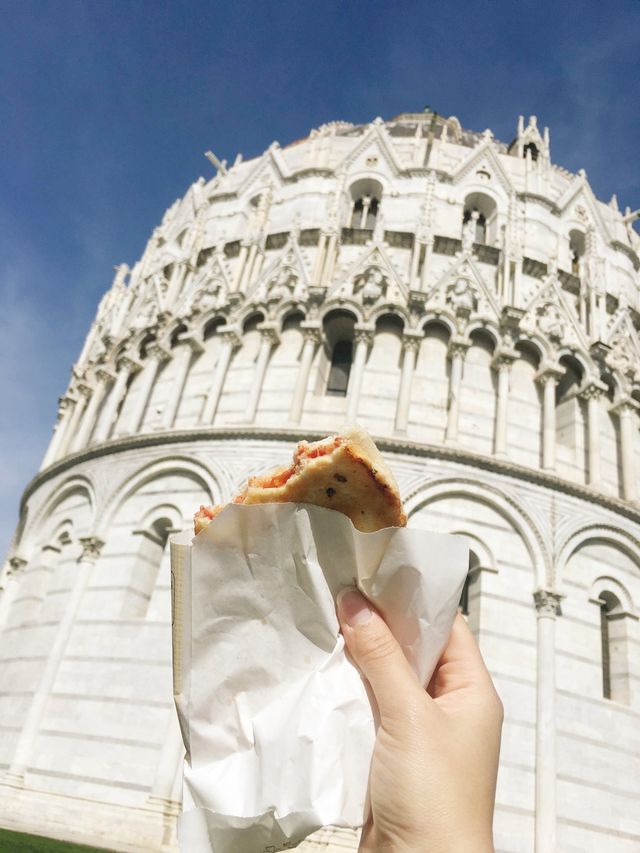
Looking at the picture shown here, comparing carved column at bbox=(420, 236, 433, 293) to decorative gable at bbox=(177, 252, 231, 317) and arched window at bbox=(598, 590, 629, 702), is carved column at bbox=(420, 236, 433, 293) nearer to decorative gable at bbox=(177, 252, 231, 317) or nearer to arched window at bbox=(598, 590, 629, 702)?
decorative gable at bbox=(177, 252, 231, 317)

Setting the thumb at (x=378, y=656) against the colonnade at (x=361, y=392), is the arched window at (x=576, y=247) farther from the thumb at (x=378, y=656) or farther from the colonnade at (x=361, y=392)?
the thumb at (x=378, y=656)

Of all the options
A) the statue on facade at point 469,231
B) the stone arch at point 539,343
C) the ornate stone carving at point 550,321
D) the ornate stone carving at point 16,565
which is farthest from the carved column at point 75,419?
the ornate stone carving at point 550,321

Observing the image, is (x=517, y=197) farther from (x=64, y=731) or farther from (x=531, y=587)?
(x=64, y=731)

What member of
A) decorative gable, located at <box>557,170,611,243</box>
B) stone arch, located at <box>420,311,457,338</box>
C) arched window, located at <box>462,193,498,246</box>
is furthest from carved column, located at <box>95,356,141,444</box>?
decorative gable, located at <box>557,170,611,243</box>

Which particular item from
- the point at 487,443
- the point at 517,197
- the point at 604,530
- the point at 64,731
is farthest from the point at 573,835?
the point at 517,197

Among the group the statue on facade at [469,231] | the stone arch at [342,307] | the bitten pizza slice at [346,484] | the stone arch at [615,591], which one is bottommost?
the bitten pizza slice at [346,484]
